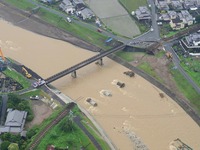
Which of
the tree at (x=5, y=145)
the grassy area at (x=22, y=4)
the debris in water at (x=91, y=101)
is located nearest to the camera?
the tree at (x=5, y=145)

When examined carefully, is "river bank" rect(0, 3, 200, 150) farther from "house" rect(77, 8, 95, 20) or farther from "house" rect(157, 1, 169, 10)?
"house" rect(157, 1, 169, 10)

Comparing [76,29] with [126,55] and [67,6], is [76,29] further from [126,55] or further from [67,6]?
[126,55]

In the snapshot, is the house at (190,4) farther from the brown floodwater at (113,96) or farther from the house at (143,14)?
the brown floodwater at (113,96)

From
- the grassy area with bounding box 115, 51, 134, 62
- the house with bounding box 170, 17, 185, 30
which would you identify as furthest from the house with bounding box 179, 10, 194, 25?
the grassy area with bounding box 115, 51, 134, 62

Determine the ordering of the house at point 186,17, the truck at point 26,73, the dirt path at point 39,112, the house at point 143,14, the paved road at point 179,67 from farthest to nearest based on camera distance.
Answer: the house at point 143,14, the house at point 186,17, the truck at point 26,73, the paved road at point 179,67, the dirt path at point 39,112

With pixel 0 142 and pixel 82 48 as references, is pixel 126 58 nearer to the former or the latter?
pixel 82 48

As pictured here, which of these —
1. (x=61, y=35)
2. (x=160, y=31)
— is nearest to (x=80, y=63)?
(x=61, y=35)

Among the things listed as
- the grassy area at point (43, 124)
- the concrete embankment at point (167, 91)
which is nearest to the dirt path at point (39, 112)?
the grassy area at point (43, 124)
